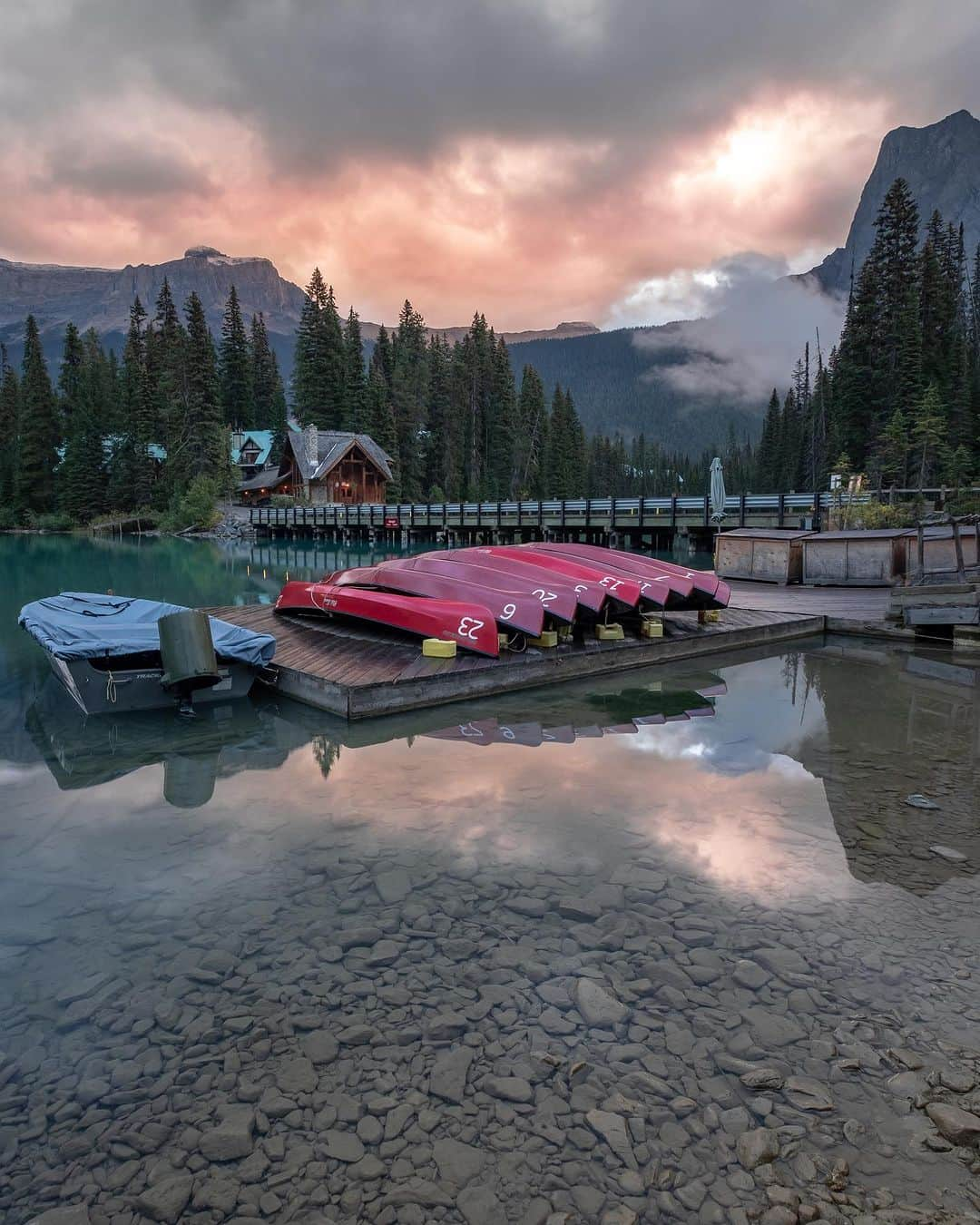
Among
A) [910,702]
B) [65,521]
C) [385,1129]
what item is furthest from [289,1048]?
[65,521]

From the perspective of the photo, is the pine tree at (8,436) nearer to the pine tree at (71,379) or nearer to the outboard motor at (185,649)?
the pine tree at (71,379)

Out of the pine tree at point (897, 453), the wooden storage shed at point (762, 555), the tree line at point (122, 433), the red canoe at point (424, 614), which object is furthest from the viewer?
the tree line at point (122, 433)

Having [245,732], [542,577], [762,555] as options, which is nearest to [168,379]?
[762,555]

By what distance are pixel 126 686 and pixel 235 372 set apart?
74326 millimetres

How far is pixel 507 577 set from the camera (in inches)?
491

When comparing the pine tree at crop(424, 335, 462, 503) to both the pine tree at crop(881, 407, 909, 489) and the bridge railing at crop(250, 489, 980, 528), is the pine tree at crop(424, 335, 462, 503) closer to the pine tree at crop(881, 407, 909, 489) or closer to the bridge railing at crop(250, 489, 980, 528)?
the bridge railing at crop(250, 489, 980, 528)

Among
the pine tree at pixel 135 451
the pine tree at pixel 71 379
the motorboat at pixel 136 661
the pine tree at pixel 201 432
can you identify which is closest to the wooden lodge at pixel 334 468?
the pine tree at pixel 201 432

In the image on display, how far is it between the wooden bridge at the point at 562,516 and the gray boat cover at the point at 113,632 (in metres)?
19.4

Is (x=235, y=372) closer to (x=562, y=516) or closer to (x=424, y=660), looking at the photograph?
(x=562, y=516)

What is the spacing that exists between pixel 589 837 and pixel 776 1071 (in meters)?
2.79

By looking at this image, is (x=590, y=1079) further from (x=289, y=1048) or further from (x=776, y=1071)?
(x=289, y=1048)

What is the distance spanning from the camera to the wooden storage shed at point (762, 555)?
21.2m

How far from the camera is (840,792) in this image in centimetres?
723

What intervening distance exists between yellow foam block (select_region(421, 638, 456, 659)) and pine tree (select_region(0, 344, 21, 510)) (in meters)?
70.7
